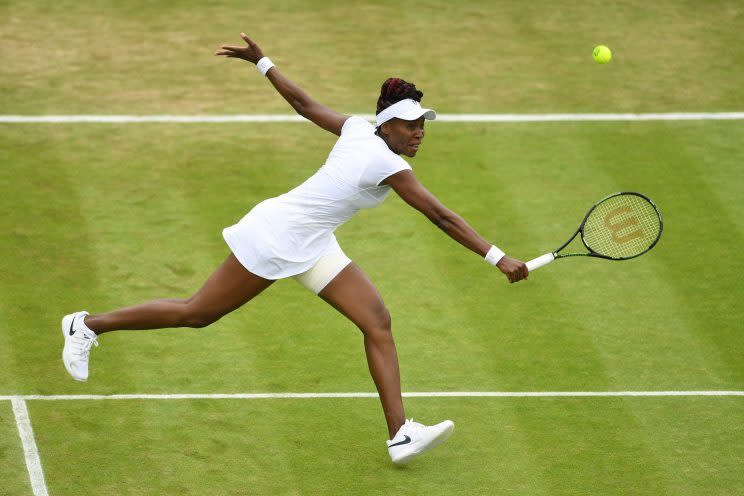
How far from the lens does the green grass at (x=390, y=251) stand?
825 cm

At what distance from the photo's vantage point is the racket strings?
8.49 meters

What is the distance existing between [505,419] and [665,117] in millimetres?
5291

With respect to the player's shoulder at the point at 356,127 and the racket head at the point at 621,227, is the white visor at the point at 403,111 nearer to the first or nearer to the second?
the player's shoulder at the point at 356,127

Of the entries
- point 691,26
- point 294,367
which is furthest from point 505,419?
point 691,26

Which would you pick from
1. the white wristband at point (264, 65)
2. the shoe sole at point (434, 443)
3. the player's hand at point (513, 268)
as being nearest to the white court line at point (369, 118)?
the white wristband at point (264, 65)

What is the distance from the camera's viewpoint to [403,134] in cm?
786

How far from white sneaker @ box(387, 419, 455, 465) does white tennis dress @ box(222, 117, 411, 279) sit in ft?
3.69

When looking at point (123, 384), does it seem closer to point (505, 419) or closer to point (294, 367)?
point (294, 367)

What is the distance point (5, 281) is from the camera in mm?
10180

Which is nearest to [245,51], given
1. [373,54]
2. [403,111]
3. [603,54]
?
[403,111]

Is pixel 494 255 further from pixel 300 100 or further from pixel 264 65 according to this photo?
pixel 264 65

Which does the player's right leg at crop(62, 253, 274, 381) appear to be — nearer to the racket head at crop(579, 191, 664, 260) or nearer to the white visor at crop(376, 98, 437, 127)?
the white visor at crop(376, 98, 437, 127)

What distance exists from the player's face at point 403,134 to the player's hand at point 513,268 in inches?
33.9

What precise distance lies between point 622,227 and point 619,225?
0.03m
